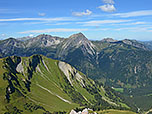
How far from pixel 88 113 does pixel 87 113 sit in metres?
1.58

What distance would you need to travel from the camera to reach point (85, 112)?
194625 mm

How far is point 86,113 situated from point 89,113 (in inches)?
139

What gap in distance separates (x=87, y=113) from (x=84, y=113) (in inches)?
133

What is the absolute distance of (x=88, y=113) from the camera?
194625 mm

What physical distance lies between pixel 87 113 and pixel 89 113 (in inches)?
91.5

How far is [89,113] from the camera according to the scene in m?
194

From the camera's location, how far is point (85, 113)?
194 m

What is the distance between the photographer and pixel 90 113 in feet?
638

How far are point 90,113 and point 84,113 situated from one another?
6.71 metres

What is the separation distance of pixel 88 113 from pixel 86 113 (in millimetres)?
2733

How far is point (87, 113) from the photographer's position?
635 feet
